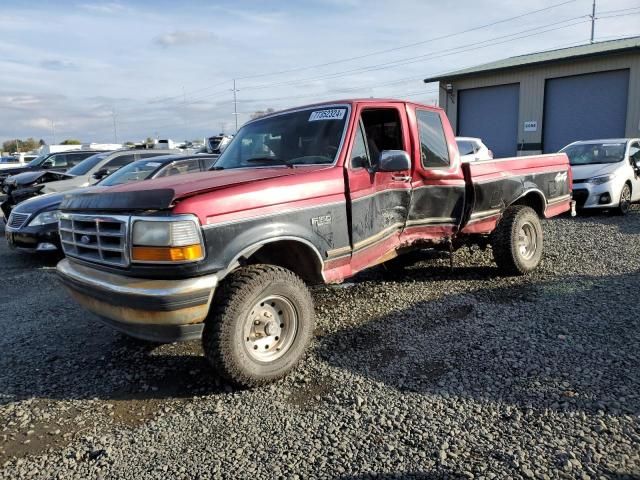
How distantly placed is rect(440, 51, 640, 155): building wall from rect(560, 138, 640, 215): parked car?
8.41 meters

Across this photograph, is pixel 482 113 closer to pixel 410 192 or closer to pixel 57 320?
pixel 410 192

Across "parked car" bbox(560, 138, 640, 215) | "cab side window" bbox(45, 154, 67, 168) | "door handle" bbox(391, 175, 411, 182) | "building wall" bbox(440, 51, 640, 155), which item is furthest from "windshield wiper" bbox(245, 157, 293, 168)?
"building wall" bbox(440, 51, 640, 155)

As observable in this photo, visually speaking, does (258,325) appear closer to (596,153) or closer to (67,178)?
(67,178)

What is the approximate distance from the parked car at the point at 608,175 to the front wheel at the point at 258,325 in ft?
28.1


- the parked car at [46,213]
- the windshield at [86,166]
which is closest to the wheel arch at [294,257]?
the parked car at [46,213]

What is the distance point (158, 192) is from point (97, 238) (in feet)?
2.28

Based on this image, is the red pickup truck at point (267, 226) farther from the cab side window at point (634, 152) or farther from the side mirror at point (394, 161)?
the cab side window at point (634, 152)

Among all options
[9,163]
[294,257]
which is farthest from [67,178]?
[9,163]

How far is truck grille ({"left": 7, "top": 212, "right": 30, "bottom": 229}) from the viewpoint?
7498 millimetres

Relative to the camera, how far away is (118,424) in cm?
321

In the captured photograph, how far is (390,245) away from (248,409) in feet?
7.12

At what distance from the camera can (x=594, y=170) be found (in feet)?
34.1

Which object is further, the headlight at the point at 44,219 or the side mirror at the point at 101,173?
the side mirror at the point at 101,173

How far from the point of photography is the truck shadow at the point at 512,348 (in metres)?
3.38
